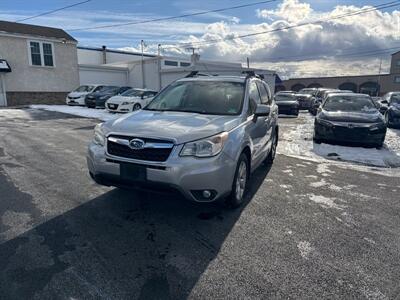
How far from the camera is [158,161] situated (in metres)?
3.67

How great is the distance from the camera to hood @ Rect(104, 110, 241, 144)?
377 centimetres

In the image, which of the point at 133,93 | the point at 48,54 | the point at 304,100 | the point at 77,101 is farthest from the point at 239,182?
the point at 48,54

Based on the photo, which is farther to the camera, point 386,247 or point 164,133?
point 164,133

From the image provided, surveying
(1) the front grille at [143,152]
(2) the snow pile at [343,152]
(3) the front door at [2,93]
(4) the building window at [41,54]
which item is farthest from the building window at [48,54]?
(1) the front grille at [143,152]

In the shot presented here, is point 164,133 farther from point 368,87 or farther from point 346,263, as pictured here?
point 368,87

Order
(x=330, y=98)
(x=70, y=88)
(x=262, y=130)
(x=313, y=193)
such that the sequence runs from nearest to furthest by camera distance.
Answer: (x=313, y=193), (x=262, y=130), (x=330, y=98), (x=70, y=88)

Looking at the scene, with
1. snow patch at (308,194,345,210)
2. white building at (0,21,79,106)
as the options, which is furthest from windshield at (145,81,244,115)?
white building at (0,21,79,106)

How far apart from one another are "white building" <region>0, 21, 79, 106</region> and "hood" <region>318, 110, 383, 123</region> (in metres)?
22.8

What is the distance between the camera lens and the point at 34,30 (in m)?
25.7

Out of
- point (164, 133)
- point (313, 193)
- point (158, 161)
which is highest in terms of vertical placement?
point (164, 133)

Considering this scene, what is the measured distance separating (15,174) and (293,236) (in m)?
4.77

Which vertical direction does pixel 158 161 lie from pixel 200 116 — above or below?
below

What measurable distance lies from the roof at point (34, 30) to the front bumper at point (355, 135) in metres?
24.0

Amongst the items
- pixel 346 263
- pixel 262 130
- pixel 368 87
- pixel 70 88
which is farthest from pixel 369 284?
pixel 368 87
